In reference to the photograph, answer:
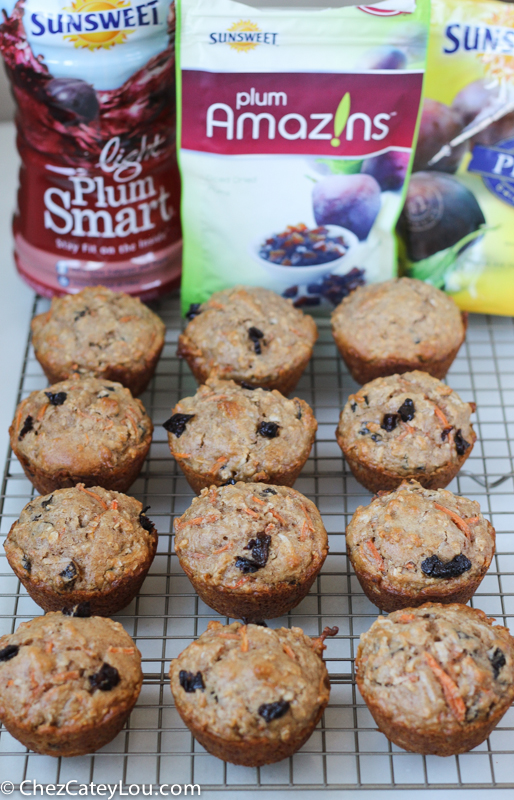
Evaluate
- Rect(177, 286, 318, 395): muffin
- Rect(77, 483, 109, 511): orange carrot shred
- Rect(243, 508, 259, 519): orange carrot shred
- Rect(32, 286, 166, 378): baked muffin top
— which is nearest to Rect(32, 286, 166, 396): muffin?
Rect(32, 286, 166, 378): baked muffin top

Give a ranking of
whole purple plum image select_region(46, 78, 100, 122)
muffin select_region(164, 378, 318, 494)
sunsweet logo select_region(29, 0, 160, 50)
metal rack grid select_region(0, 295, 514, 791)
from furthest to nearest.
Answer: whole purple plum image select_region(46, 78, 100, 122) → sunsweet logo select_region(29, 0, 160, 50) → muffin select_region(164, 378, 318, 494) → metal rack grid select_region(0, 295, 514, 791)

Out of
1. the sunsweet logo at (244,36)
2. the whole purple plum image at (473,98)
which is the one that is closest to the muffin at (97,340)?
the sunsweet logo at (244,36)

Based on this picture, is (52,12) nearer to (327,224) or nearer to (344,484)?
(327,224)

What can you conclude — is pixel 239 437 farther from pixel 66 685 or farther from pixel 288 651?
pixel 66 685

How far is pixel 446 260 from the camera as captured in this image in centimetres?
376

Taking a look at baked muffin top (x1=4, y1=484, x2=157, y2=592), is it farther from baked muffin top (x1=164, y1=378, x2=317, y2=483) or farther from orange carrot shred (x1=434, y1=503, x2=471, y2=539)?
orange carrot shred (x1=434, y1=503, x2=471, y2=539)

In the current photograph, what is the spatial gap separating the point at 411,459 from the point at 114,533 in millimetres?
1083

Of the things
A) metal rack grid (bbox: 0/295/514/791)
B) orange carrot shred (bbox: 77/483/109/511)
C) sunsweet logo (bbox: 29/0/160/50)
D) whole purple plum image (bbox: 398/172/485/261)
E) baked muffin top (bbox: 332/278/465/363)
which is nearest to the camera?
metal rack grid (bbox: 0/295/514/791)

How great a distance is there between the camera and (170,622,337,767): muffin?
221cm

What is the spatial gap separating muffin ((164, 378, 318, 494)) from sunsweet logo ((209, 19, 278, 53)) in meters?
1.34

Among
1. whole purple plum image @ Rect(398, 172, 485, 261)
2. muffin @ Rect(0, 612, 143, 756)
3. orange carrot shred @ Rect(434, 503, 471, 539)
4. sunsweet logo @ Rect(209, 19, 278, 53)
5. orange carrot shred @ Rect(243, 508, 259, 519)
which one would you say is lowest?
muffin @ Rect(0, 612, 143, 756)

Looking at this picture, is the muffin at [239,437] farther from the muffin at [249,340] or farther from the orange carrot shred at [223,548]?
the orange carrot shred at [223,548]

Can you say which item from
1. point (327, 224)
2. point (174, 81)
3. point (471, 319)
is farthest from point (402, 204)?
point (174, 81)

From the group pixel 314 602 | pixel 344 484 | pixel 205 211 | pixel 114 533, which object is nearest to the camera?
pixel 114 533
